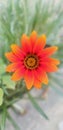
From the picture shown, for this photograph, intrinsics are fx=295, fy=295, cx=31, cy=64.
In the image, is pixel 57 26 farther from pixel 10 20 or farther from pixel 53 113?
pixel 53 113

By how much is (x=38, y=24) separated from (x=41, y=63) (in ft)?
1.57

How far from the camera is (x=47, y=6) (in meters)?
1.29

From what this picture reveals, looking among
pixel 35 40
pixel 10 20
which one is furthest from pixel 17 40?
pixel 35 40

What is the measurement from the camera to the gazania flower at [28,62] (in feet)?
2.69

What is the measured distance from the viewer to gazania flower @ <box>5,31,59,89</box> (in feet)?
2.69

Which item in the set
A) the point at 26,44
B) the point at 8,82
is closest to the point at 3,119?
the point at 8,82

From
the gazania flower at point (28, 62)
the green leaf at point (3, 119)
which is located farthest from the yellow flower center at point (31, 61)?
the green leaf at point (3, 119)

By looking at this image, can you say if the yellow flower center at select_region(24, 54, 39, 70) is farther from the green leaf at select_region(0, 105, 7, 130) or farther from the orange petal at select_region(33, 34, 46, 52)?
the green leaf at select_region(0, 105, 7, 130)

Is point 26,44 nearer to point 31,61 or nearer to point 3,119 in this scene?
point 31,61

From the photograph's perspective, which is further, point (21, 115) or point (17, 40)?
point (21, 115)

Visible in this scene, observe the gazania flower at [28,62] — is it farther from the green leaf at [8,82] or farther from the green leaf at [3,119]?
the green leaf at [3,119]

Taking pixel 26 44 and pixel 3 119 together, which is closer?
pixel 26 44

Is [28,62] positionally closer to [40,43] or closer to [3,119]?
[40,43]

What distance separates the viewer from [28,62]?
0.84 m
